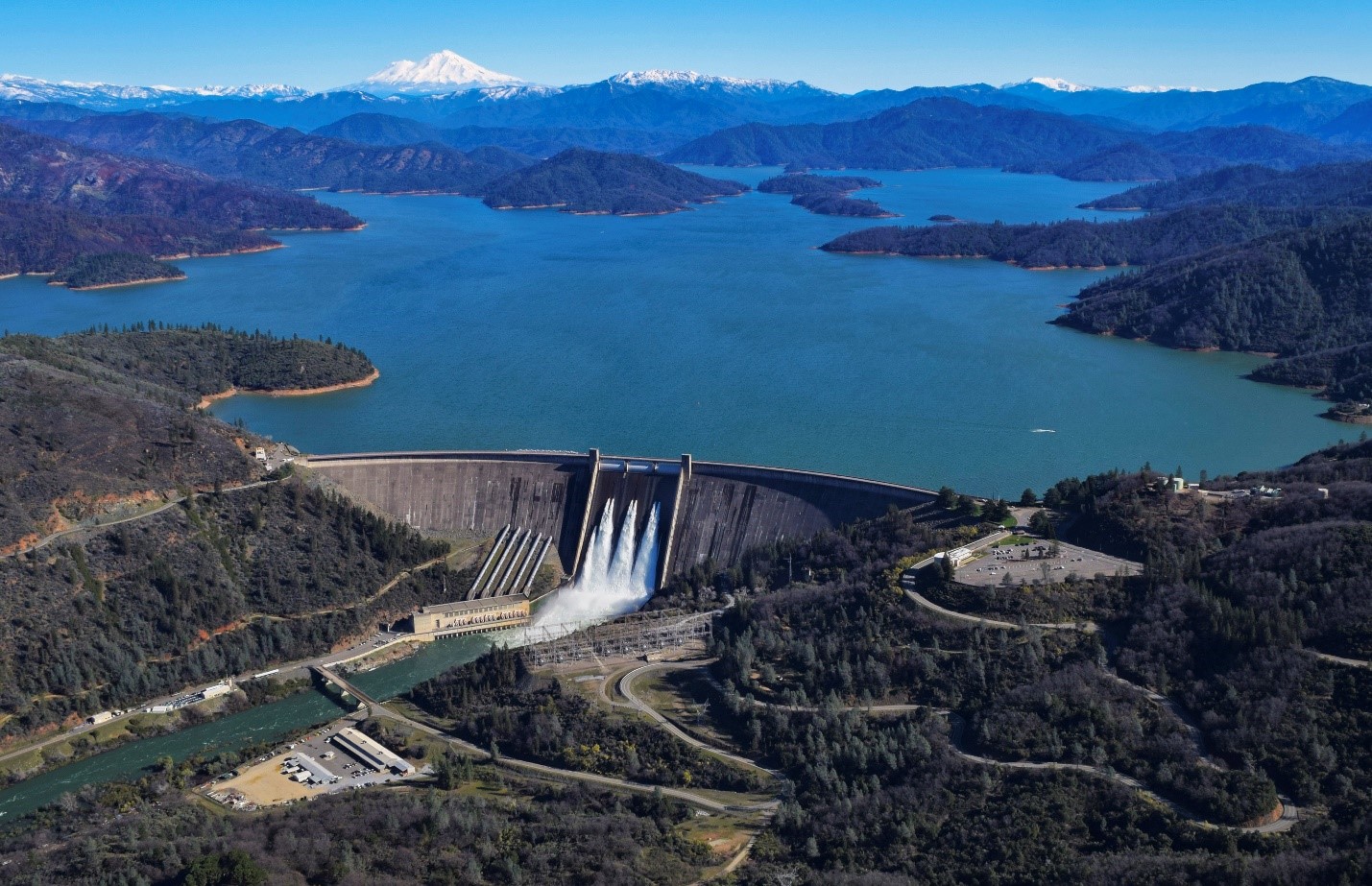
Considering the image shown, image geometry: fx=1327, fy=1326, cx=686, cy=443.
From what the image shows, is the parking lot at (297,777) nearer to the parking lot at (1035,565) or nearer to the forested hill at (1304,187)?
the parking lot at (1035,565)

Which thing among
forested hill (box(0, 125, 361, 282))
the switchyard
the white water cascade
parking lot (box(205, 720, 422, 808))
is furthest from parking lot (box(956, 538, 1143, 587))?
forested hill (box(0, 125, 361, 282))

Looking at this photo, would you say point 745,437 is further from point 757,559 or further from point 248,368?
point 248,368

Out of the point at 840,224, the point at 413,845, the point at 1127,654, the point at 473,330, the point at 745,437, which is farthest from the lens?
the point at 840,224

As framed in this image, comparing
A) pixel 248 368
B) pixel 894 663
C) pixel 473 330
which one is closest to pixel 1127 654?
pixel 894 663

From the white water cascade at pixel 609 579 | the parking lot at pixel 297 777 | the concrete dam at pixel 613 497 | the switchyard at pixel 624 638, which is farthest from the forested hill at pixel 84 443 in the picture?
the switchyard at pixel 624 638

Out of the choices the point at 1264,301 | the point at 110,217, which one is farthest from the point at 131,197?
the point at 1264,301

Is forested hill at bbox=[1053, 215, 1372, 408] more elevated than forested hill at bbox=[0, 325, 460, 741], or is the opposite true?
forested hill at bbox=[1053, 215, 1372, 408]

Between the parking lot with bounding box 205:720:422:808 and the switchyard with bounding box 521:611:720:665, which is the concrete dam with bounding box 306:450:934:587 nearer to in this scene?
the switchyard with bounding box 521:611:720:665
